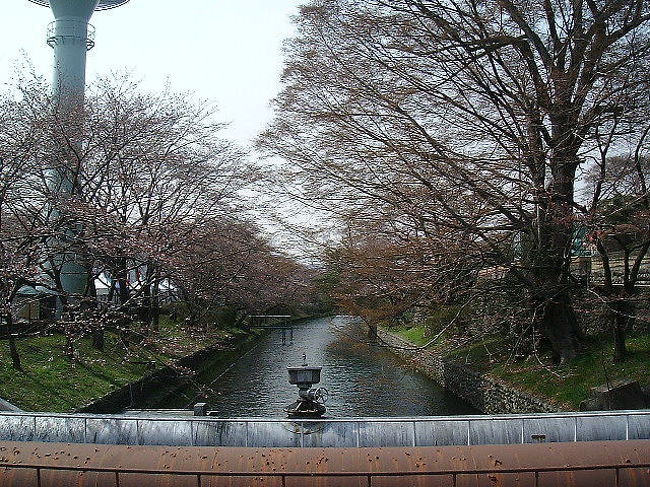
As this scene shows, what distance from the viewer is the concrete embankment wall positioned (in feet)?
50.2

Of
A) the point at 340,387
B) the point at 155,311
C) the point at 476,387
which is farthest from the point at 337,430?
the point at 155,311

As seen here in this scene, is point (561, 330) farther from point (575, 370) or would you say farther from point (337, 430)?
point (337, 430)

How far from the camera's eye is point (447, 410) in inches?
755

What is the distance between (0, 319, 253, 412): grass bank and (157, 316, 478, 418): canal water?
52.9 inches

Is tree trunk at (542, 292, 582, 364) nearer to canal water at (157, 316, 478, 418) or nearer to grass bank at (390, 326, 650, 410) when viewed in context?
grass bank at (390, 326, 650, 410)

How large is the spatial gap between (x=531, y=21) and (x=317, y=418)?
37.5ft

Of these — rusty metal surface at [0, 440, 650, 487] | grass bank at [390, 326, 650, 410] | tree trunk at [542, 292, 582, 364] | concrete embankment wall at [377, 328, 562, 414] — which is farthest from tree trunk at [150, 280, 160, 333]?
rusty metal surface at [0, 440, 650, 487]

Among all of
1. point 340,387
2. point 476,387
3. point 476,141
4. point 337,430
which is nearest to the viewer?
point 337,430

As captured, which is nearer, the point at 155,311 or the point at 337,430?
the point at 337,430

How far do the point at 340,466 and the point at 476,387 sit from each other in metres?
14.4

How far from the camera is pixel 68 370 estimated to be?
16.8 m

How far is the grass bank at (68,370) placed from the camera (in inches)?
546

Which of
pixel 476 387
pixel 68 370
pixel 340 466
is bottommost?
pixel 476 387

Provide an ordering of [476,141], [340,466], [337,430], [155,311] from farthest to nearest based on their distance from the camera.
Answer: [155,311] → [476,141] → [337,430] → [340,466]
